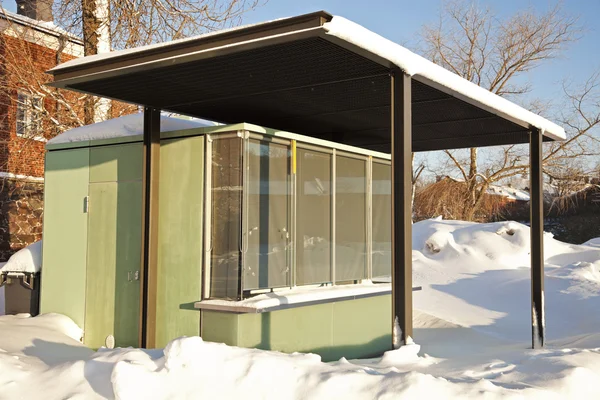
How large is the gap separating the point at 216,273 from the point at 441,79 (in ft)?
10.2

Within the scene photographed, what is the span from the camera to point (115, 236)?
8234 millimetres

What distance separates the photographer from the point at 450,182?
32.7m

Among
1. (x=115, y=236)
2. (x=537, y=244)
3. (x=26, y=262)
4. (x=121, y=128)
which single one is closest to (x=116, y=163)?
(x=121, y=128)

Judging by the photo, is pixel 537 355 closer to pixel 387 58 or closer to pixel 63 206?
pixel 387 58

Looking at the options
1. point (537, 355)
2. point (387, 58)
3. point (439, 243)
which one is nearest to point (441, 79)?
point (387, 58)

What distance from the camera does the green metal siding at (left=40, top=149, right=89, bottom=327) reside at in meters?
8.57

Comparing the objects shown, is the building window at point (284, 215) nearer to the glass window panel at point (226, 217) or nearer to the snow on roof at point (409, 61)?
the glass window panel at point (226, 217)

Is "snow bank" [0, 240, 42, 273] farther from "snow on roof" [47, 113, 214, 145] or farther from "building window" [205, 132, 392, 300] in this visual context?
"building window" [205, 132, 392, 300]

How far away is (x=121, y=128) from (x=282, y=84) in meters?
2.64

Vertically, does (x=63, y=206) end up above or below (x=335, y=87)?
below

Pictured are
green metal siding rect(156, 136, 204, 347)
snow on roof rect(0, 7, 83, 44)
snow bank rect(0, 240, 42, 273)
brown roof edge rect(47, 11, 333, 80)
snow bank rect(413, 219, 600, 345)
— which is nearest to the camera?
brown roof edge rect(47, 11, 333, 80)

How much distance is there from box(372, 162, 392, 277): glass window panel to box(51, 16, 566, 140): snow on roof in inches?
87.4

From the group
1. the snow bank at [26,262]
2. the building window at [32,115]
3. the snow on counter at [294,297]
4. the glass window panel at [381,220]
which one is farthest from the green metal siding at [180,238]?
the building window at [32,115]

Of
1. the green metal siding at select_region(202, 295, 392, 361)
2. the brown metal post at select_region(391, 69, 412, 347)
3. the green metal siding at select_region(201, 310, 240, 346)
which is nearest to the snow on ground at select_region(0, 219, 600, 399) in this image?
the brown metal post at select_region(391, 69, 412, 347)
